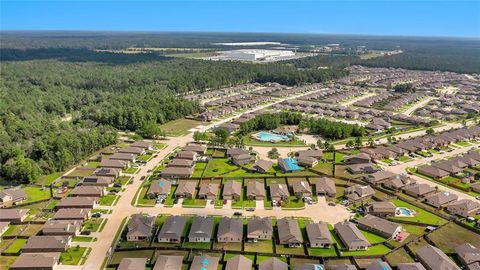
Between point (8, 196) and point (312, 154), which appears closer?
point (8, 196)

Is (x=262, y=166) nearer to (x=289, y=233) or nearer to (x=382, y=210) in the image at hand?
(x=382, y=210)

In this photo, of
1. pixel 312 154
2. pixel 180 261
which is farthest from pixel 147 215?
pixel 312 154

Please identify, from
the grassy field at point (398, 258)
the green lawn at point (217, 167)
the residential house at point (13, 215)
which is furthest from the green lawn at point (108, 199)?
the grassy field at point (398, 258)

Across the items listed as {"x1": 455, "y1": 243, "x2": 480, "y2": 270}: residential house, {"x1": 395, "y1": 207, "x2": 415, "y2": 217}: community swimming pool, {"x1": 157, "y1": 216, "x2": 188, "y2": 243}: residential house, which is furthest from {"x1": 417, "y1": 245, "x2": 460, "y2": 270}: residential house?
{"x1": 157, "y1": 216, "x2": 188, "y2": 243}: residential house

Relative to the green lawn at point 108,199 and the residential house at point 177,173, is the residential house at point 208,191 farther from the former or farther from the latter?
the green lawn at point 108,199

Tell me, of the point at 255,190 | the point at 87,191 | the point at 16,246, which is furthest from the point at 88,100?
the point at 255,190

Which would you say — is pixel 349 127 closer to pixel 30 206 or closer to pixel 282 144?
pixel 282 144
